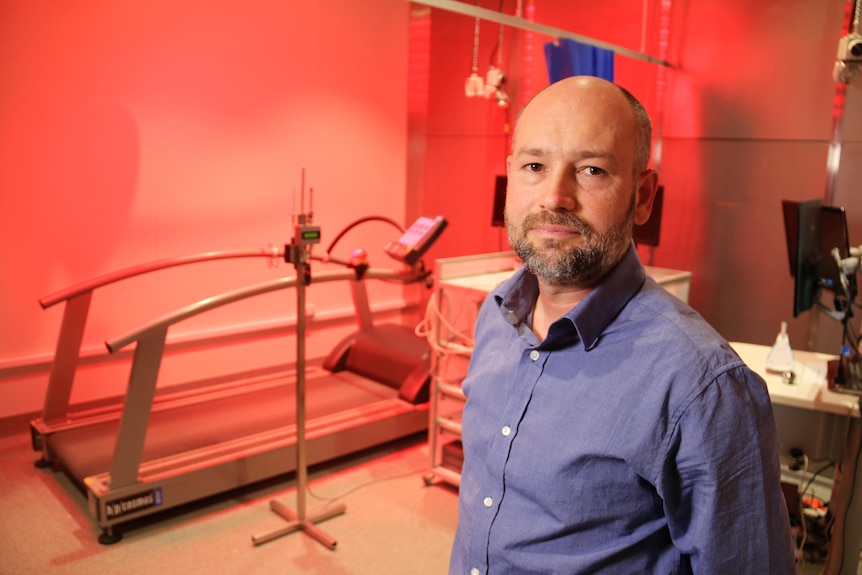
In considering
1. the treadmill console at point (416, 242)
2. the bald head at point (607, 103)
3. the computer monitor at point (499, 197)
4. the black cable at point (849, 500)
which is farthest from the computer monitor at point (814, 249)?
the bald head at point (607, 103)

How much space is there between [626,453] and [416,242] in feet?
8.68

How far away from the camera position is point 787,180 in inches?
171

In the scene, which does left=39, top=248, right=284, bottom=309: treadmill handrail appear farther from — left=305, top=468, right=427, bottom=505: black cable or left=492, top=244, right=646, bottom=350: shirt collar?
left=492, top=244, right=646, bottom=350: shirt collar

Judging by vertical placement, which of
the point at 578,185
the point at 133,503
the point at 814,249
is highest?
the point at 578,185

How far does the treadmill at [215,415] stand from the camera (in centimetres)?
309

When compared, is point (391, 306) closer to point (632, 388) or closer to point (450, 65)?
point (450, 65)

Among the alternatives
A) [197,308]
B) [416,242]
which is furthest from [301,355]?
[416,242]

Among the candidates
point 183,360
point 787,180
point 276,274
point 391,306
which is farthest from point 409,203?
point 787,180

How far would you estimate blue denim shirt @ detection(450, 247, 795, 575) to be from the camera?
3.22ft

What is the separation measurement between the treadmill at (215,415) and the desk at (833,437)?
1.85 m

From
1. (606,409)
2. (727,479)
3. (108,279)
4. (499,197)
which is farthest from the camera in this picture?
(499,197)

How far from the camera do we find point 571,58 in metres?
4.05

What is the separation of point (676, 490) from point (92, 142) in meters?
4.19

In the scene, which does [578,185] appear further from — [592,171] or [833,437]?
[833,437]
